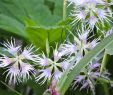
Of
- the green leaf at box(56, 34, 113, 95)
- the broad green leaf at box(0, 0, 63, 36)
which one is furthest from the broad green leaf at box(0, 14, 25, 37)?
the green leaf at box(56, 34, 113, 95)

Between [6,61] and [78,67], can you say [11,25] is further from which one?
[78,67]

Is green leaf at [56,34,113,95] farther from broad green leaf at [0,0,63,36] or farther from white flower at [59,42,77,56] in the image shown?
broad green leaf at [0,0,63,36]

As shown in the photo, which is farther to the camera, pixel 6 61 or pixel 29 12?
pixel 29 12

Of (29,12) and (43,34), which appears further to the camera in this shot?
(29,12)

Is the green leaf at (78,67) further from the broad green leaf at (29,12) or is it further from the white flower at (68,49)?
the broad green leaf at (29,12)

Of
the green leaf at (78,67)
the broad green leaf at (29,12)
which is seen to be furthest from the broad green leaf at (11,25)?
the green leaf at (78,67)

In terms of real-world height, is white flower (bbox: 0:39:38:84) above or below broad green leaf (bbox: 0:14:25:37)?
below

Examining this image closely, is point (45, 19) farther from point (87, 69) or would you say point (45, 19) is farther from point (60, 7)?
point (87, 69)

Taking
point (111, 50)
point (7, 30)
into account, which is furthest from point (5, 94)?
point (111, 50)

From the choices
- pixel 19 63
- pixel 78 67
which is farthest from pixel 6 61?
pixel 78 67

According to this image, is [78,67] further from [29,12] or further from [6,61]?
[29,12]

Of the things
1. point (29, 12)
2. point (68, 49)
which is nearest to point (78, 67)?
point (68, 49)
